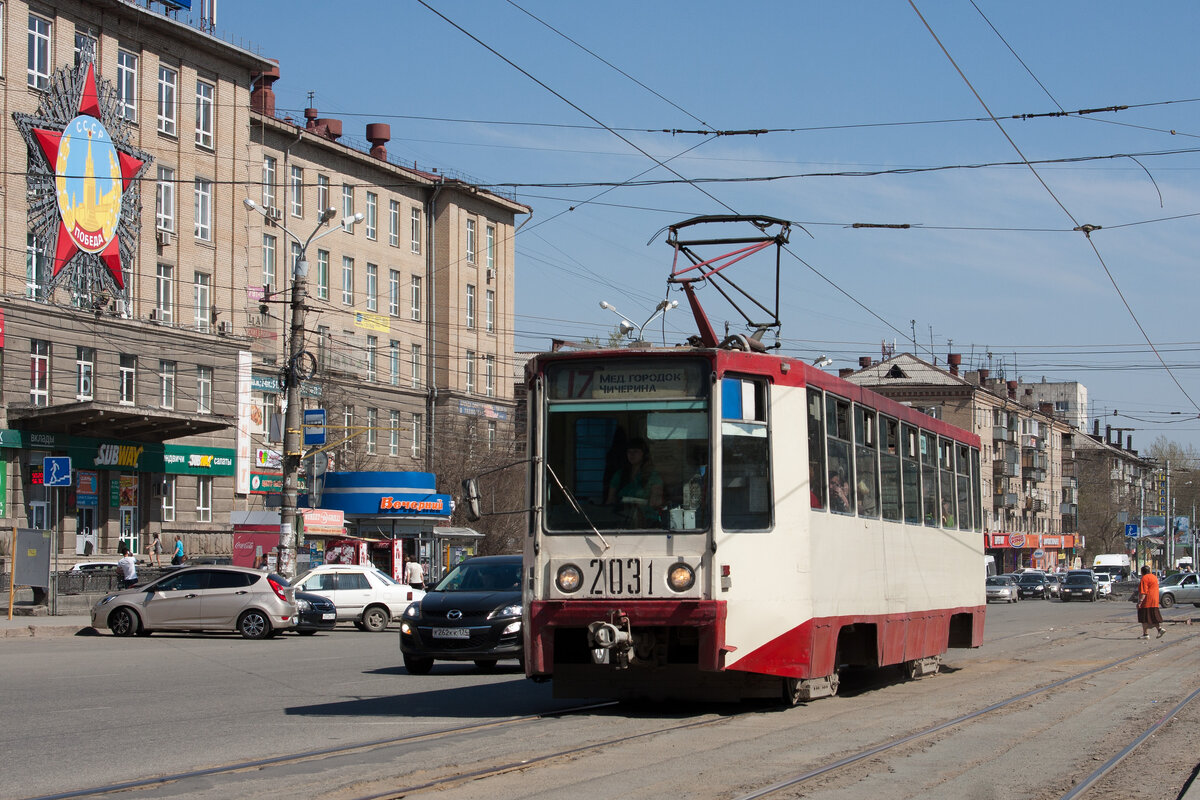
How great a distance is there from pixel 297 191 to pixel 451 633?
49.2 meters

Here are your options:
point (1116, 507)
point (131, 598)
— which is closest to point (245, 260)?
point (131, 598)

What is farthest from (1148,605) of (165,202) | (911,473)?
(165,202)

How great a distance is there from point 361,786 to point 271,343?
5397cm

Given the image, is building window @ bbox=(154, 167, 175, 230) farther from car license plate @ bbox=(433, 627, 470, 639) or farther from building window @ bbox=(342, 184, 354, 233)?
car license plate @ bbox=(433, 627, 470, 639)

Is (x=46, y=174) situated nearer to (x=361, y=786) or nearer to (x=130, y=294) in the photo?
(x=130, y=294)

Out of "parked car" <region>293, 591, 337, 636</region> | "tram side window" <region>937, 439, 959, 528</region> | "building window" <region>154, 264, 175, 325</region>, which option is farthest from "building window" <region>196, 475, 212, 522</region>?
"tram side window" <region>937, 439, 959, 528</region>

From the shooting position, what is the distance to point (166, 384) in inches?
1989

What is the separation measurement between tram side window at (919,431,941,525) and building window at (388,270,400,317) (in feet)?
178

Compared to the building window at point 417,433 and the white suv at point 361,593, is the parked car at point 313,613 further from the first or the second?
the building window at point 417,433

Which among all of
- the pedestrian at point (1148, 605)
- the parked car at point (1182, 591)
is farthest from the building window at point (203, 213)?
the parked car at point (1182, 591)

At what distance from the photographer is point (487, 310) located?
2950 inches

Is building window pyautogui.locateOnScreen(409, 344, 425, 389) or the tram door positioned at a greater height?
building window pyautogui.locateOnScreen(409, 344, 425, 389)

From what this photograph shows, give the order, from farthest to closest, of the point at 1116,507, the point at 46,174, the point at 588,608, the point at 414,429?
the point at 1116,507 → the point at 414,429 → the point at 46,174 → the point at 588,608

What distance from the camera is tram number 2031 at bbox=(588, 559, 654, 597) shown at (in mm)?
11781
